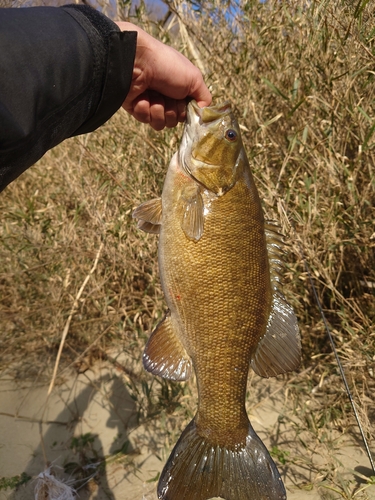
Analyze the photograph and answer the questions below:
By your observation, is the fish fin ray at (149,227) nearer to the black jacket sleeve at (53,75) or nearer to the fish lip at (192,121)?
the fish lip at (192,121)

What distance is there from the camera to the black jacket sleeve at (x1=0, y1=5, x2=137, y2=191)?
121 centimetres

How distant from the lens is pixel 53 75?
1.33 m

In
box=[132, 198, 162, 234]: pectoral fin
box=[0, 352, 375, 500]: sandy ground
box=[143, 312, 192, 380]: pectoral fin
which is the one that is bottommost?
box=[0, 352, 375, 500]: sandy ground

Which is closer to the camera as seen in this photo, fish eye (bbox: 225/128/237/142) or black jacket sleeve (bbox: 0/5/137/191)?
black jacket sleeve (bbox: 0/5/137/191)

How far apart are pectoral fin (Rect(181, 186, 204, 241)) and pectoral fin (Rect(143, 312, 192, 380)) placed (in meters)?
0.34

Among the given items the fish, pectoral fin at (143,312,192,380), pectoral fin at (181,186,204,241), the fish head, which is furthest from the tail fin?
the fish head

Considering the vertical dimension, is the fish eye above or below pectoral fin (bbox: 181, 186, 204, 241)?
above

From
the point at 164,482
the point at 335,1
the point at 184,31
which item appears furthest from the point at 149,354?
the point at 335,1

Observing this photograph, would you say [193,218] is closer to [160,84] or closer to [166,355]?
[166,355]

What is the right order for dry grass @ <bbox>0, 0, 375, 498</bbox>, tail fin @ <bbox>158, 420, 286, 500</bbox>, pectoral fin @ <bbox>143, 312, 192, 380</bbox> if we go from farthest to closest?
dry grass @ <bbox>0, 0, 375, 498</bbox>, pectoral fin @ <bbox>143, 312, 192, 380</bbox>, tail fin @ <bbox>158, 420, 286, 500</bbox>

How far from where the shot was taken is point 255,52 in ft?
9.52

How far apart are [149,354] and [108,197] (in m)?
1.84

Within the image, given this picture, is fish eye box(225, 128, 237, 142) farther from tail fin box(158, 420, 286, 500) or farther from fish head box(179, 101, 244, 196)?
tail fin box(158, 420, 286, 500)

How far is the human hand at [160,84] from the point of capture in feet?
5.78
